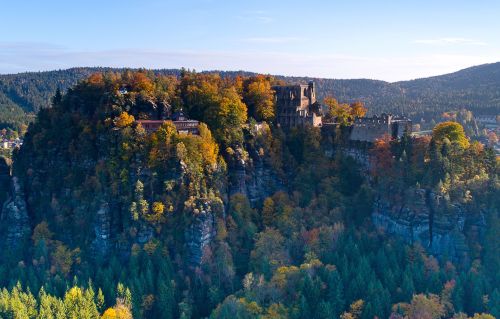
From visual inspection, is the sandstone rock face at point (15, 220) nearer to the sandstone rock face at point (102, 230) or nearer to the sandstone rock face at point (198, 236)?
the sandstone rock face at point (102, 230)

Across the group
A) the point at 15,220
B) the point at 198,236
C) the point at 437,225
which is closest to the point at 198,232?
the point at 198,236

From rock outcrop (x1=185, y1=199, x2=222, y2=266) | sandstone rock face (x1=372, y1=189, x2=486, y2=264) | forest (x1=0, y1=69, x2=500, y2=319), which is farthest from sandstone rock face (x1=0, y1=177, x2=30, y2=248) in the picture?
sandstone rock face (x1=372, y1=189, x2=486, y2=264)

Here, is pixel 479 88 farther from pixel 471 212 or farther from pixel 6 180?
pixel 6 180

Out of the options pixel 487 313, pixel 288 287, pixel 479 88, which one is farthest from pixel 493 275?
pixel 479 88

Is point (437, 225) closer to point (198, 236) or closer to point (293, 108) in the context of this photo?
point (293, 108)

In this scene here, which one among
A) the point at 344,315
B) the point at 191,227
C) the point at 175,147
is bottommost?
the point at 344,315
